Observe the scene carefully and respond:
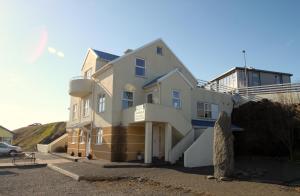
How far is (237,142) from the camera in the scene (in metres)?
24.9

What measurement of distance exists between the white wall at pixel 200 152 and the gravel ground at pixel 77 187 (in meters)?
6.30

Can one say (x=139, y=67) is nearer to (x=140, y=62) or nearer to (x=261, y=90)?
(x=140, y=62)

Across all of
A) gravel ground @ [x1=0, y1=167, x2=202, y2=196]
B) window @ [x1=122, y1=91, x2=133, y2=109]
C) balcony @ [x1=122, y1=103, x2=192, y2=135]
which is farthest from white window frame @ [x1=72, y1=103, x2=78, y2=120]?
gravel ground @ [x1=0, y1=167, x2=202, y2=196]

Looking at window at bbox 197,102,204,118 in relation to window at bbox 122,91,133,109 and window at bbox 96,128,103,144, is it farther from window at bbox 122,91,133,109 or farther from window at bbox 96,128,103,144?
window at bbox 96,128,103,144

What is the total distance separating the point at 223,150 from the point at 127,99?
1091 cm

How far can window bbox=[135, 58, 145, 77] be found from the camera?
2322 cm

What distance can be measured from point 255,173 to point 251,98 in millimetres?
15643

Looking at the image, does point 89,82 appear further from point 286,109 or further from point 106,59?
point 286,109

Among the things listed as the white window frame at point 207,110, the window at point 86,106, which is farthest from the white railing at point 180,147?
the window at point 86,106

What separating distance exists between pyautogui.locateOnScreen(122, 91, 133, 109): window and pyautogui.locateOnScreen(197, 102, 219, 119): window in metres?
8.47

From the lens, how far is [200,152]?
19.1m

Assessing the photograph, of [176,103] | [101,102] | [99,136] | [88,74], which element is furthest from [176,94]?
[88,74]

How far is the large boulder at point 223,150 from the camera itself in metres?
13.1

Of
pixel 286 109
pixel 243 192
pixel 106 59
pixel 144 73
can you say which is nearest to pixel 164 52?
pixel 144 73
